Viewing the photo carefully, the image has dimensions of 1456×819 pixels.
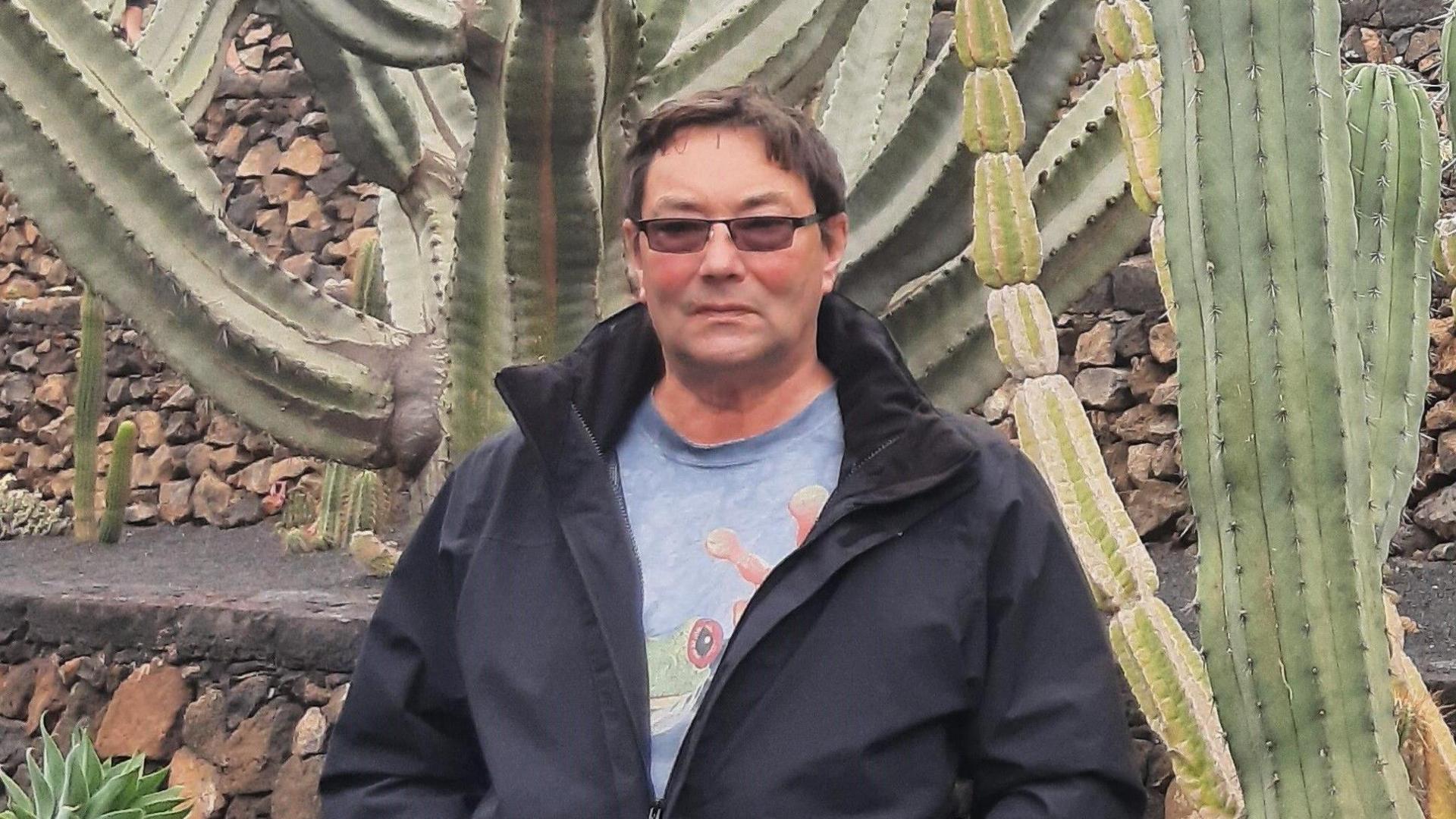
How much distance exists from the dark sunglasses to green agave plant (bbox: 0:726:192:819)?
1.59 meters

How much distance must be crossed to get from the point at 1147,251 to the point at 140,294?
3.58 meters

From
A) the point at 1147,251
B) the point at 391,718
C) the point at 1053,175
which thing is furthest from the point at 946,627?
the point at 1147,251

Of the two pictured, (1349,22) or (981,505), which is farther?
(1349,22)

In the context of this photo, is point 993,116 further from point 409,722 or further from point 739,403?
point 409,722

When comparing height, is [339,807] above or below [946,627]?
below

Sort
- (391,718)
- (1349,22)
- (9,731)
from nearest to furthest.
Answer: (391,718) → (9,731) → (1349,22)

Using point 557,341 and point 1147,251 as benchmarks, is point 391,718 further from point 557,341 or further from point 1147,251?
point 1147,251

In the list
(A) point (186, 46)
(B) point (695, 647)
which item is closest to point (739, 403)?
(B) point (695, 647)

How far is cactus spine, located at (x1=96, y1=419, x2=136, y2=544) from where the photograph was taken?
248 inches

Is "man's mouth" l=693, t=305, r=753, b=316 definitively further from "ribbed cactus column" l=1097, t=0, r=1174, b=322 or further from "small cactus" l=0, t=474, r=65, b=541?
"small cactus" l=0, t=474, r=65, b=541

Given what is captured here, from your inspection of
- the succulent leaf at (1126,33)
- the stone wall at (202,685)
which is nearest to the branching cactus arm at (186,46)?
the stone wall at (202,685)

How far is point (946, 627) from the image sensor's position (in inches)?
64.6

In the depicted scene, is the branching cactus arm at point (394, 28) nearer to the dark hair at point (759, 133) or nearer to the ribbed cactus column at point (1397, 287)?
the dark hair at point (759, 133)

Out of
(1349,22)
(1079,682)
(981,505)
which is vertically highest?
(1349,22)
